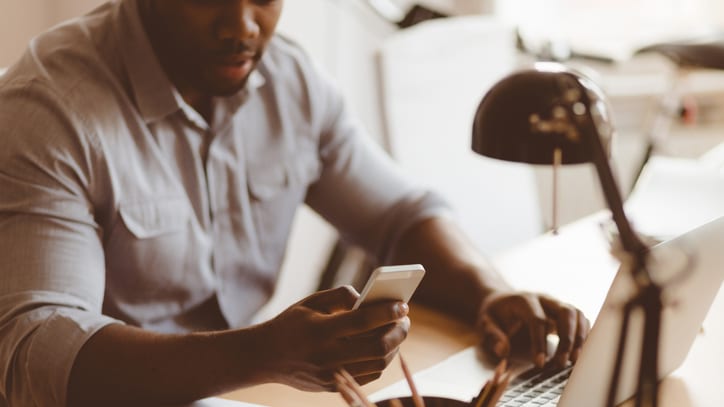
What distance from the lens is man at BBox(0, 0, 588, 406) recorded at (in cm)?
97

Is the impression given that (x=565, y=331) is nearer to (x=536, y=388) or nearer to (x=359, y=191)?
(x=536, y=388)

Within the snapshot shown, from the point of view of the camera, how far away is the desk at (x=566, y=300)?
41.9 inches

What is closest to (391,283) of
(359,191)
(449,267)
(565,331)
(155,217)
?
(565,331)

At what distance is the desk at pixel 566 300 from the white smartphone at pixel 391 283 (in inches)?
6.7

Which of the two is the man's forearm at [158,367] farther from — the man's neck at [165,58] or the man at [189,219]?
the man's neck at [165,58]

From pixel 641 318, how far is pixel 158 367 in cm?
50

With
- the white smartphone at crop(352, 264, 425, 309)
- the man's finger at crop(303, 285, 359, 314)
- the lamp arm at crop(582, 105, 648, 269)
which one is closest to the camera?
the lamp arm at crop(582, 105, 648, 269)

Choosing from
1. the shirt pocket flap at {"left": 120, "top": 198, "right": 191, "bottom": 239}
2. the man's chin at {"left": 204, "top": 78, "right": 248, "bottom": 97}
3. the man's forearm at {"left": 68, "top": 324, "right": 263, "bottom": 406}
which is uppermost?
the man's chin at {"left": 204, "top": 78, "right": 248, "bottom": 97}

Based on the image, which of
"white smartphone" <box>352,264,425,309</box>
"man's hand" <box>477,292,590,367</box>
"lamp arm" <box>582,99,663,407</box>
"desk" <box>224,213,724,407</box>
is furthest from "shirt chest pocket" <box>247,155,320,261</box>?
"lamp arm" <box>582,99,663,407</box>

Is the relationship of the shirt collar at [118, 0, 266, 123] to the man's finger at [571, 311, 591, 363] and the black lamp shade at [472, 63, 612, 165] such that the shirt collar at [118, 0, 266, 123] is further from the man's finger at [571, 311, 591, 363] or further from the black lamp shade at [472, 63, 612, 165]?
the man's finger at [571, 311, 591, 363]

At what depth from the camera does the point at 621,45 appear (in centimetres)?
345

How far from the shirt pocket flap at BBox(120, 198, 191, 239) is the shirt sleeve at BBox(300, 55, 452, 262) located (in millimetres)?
391

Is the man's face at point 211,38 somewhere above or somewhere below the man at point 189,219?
above

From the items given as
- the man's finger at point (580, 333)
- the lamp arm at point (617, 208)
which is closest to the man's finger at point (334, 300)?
the lamp arm at point (617, 208)
